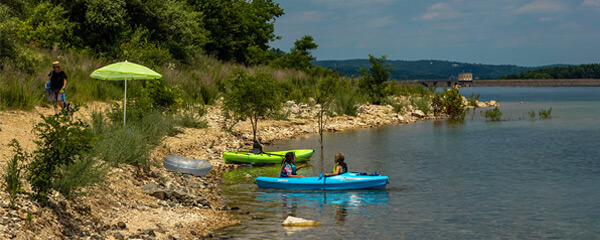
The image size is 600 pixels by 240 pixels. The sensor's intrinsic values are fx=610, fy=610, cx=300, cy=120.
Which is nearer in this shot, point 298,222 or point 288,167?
point 298,222

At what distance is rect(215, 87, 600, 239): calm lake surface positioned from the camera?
12.6 metres

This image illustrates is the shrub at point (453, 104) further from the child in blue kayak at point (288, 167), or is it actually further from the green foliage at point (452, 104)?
the child in blue kayak at point (288, 167)

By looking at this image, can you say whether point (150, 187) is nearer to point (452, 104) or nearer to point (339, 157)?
point (339, 157)

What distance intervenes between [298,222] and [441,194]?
5.58m

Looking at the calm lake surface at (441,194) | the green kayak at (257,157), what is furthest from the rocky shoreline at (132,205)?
the calm lake surface at (441,194)

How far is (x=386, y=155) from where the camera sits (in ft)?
78.6

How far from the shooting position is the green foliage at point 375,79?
42.9m

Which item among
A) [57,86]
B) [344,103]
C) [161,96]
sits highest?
[57,86]

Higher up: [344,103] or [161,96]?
[161,96]

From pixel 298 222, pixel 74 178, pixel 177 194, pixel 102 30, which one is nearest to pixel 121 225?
pixel 74 178

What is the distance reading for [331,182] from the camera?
16047 millimetres

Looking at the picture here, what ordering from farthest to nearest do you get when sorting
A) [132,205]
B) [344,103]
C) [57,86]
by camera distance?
1. [344,103]
2. [57,86]
3. [132,205]

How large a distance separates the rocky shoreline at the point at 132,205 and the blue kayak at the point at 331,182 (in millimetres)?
1839

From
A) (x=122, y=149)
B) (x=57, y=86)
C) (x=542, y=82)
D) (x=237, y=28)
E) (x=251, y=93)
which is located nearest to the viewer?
(x=122, y=149)
